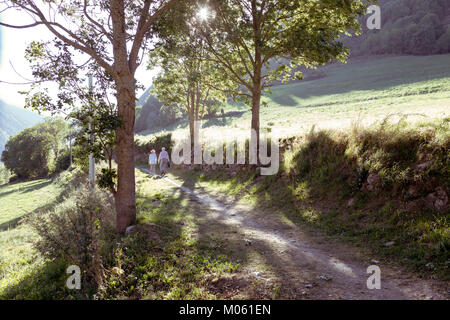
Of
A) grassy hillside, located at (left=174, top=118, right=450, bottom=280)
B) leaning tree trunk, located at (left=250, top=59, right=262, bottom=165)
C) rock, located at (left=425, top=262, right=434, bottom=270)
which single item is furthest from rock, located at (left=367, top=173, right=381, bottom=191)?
leaning tree trunk, located at (left=250, top=59, right=262, bottom=165)

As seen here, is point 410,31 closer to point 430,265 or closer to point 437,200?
point 437,200

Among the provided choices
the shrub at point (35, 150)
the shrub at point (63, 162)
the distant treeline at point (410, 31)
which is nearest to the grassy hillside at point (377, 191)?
the shrub at point (63, 162)

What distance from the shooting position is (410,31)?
222 feet

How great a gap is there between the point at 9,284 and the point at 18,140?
7519 centimetres

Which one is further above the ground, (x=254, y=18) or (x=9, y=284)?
(x=254, y=18)

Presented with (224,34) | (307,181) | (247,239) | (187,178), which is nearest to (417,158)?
(307,181)

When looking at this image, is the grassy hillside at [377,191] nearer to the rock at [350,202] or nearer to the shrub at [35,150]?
the rock at [350,202]

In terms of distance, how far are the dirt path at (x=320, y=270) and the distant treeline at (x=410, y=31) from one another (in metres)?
74.5

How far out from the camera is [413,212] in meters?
6.19

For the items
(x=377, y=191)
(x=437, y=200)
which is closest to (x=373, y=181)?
(x=377, y=191)

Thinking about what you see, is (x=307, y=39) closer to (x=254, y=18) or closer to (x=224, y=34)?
(x=254, y=18)

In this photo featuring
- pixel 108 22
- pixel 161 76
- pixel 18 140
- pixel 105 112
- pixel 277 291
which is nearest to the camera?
pixel 277 291

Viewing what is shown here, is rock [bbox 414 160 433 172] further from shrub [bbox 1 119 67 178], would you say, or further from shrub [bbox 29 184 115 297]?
shrub [bbox 1 119 67 178]

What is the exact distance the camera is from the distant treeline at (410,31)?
206 ft
